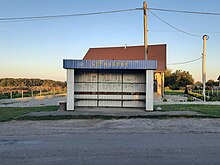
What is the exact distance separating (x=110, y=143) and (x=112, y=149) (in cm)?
69

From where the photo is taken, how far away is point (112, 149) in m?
6.41

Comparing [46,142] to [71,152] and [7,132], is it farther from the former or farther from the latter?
[7,132]

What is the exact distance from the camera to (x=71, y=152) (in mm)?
6125

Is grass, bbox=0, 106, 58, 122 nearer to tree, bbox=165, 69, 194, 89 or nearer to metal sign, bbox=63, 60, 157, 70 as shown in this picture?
metal sign, bbox=63, 60, 157, 70

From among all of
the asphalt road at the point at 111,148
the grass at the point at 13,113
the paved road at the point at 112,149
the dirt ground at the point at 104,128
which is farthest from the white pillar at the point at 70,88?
the paved road at the point at 112,149

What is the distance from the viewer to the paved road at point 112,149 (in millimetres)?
5469

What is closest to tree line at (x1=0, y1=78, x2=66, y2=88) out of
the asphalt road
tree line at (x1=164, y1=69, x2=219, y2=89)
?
tree line at (x1=164, y1=69, x2=219, y2=89)

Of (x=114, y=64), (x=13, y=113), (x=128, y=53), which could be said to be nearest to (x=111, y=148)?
(x=114, y=64)

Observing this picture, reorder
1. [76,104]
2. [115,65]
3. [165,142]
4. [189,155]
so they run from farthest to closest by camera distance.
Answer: [76,104]
[115,65]
[165,142]
[189,155]

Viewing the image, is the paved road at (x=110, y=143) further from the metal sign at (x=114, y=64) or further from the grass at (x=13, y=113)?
the metal sign at (x=114, y=64)

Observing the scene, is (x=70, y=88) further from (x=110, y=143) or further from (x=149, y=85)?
(x=110, y=143)

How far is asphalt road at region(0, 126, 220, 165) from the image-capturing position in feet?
17.9

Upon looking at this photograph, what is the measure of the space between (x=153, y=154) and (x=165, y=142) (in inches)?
55.3

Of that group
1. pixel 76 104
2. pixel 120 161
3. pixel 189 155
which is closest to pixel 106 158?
pixel 120 161
